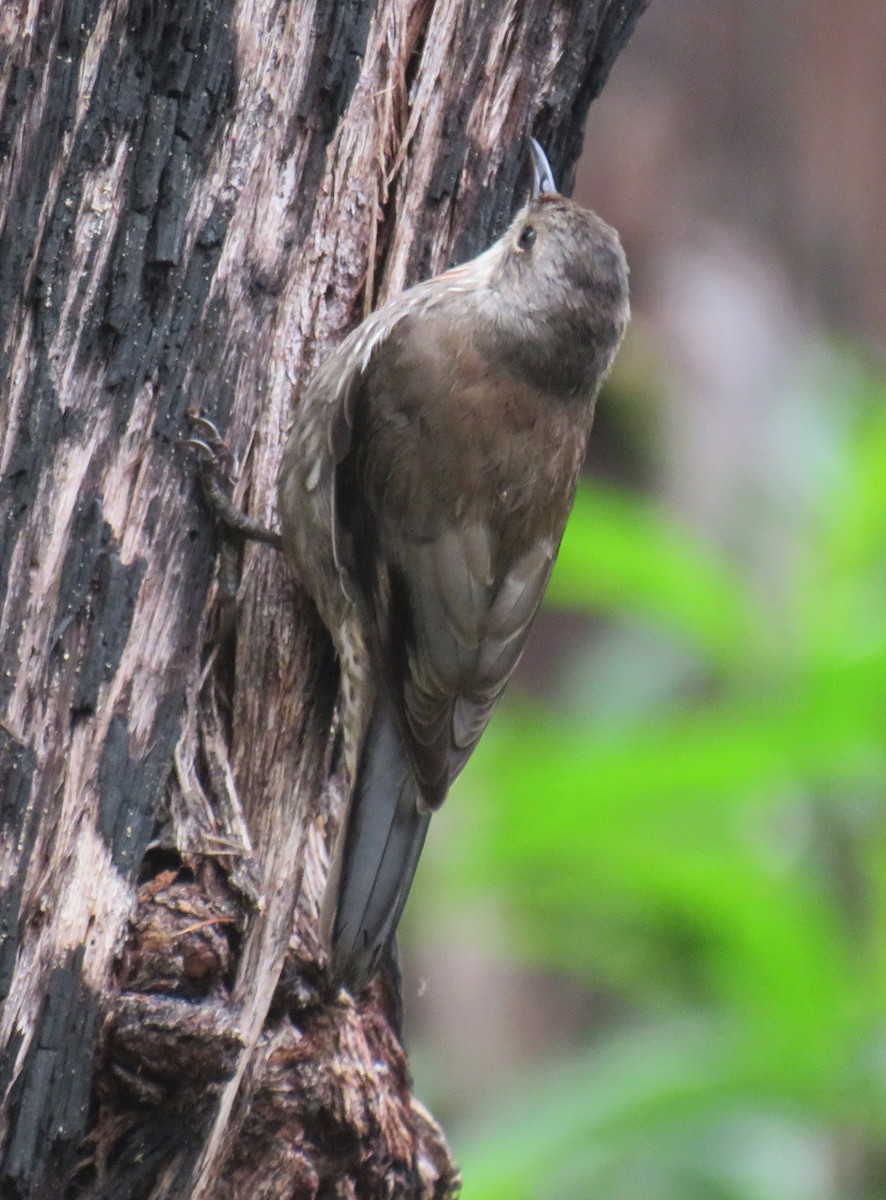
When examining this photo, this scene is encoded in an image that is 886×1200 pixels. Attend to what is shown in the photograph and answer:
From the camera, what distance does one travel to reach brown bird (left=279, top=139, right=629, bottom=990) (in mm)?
3432

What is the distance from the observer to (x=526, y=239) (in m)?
3.75

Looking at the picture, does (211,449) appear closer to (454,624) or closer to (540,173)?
(454,624)

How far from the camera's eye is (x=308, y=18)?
10.5ft

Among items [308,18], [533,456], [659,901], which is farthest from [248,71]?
[659,901]

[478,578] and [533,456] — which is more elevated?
[533,456]

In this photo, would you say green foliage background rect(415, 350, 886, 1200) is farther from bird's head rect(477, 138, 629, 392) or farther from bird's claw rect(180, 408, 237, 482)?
bird's claw rect(180, 408, 237, 482)

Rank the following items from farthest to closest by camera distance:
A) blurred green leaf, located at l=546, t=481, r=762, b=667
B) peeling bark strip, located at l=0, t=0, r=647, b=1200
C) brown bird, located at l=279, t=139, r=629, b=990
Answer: blurred green leaf, located at l=546, t=481, r=762, b=667
brown bird, located at l=279, t=139, r=629, b=990
peeling bark strip, located at l=0, t=0, r=647, b=1200

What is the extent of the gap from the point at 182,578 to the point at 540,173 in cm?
123

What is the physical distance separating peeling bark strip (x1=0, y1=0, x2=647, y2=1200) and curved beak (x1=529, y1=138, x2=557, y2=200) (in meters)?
0.12

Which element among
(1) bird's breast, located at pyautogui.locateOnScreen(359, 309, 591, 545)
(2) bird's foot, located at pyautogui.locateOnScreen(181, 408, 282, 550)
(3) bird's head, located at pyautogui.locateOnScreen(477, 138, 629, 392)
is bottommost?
(2) bird's foot, located at pyautogui.locateOnScreen(181, 408, 282, 550)

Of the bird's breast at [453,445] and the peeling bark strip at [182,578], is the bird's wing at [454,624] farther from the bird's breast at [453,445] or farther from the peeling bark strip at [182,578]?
the peeling bark strip at [182,578]

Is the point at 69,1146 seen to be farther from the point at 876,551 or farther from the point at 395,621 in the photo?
the point at 876,551

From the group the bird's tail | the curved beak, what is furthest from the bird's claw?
the curved beak

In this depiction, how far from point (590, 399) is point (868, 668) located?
2.76 feet
